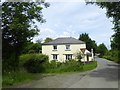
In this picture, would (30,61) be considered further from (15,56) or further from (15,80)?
(15,80)

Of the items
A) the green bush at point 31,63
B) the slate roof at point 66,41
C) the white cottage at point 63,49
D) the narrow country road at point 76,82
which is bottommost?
the narrow country road at point 76,82

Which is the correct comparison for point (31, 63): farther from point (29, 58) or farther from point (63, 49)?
point (63, 49)

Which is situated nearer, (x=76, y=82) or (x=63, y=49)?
(x=76, y=82)

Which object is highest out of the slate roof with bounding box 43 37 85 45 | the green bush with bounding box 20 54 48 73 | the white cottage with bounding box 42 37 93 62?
the slate roof with bounding box 43 37 85 45

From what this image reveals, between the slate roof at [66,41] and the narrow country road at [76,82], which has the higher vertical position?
the slate roof at [66,41]

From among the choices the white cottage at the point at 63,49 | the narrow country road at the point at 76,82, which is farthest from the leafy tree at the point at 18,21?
the white cottage at the point at 63,49

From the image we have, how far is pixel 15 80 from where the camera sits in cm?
1978

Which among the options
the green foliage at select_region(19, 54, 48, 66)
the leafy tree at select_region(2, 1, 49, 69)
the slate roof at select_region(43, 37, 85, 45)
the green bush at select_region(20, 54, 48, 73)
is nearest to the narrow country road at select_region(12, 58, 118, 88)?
the leafy tree at select_region(2, 1, 49, 69)

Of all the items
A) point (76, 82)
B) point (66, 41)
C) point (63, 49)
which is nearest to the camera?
point (76, 82)

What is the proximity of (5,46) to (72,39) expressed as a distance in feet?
150

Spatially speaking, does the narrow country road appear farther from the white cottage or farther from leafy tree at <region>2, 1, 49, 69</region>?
the white cottage

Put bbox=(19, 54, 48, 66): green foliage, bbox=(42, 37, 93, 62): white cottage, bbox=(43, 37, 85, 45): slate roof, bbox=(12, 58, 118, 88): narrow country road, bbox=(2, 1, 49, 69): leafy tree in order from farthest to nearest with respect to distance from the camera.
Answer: bbox=(43, 37, 85, 45): slate roof, bbox=(42, 37, 93, 62): white cottage, bbox=(19, 54, 48, 66): green foliage, bbox=(2, 1, 49, 69): leafy tree, bbox=(12, 58, 118, 88): narrow country road

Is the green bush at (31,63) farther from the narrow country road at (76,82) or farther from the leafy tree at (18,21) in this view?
the narrow country road at (76,82)

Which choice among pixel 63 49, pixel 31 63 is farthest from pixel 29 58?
pixel 63 49
